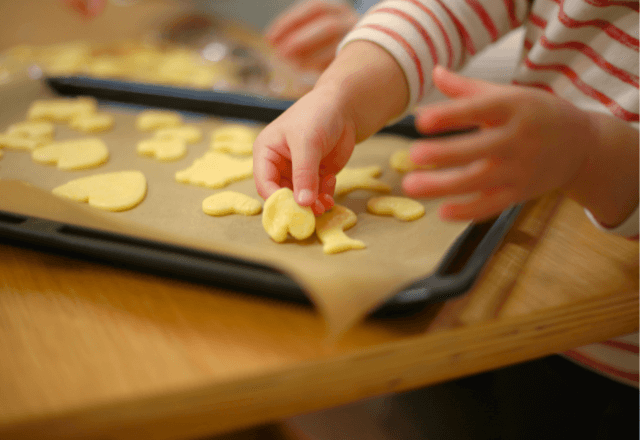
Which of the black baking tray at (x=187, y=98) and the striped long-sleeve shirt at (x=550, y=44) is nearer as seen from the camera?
the striped long-sleeve shirt at (x=550, y=44)

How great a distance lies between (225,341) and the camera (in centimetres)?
34

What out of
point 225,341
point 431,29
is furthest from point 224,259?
point 431,29

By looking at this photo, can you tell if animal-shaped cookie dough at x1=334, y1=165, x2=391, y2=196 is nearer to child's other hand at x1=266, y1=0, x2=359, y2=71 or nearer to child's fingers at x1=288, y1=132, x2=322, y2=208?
child's fingers at x1=288, y1=132, x2=322, y2=208

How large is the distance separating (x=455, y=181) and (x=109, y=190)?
498mm

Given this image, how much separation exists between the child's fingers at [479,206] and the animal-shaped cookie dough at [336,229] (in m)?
0.14

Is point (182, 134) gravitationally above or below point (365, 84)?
below

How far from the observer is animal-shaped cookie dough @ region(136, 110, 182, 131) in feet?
2.70

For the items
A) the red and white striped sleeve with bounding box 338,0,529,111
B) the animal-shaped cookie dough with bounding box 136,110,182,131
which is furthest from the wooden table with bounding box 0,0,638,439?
the animal-shaped cookie dough with bounding box 136,110,182,131

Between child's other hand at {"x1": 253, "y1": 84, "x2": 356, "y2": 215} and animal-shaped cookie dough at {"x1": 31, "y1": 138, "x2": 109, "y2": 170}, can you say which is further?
animal-shaped cookie dough at {"x1": 31, "y1": 138, "x2": 109, "y2": 170}

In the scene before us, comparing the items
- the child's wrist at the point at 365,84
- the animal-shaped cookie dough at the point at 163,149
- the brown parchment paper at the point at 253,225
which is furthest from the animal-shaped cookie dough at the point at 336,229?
the animal-shaped cookie dough at the point at 163,149

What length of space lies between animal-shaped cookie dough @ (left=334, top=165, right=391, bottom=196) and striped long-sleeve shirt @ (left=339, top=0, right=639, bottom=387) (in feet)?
0.46

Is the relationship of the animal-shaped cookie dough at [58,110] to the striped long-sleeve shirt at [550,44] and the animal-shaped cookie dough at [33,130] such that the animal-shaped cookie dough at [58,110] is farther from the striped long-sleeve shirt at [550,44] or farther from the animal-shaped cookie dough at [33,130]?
the striped long-sleeve shirt at [550,44]

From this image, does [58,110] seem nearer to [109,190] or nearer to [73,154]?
[73,154]

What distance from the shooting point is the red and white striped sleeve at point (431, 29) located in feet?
1.99
